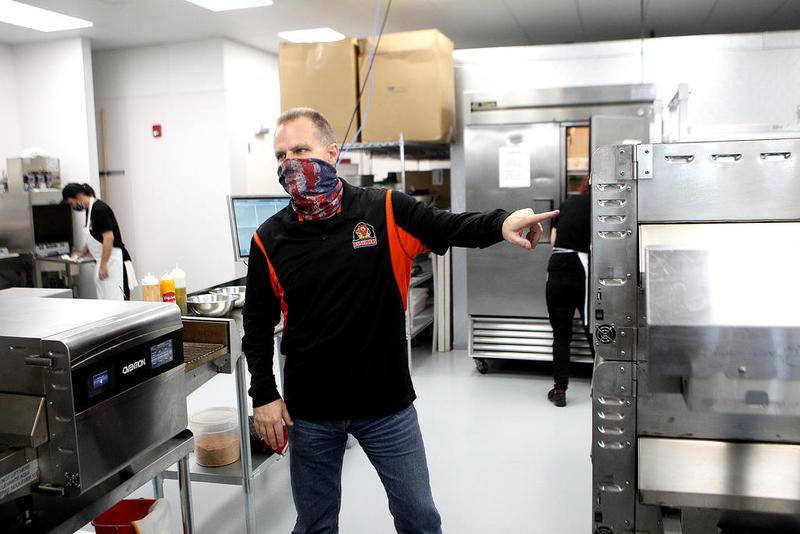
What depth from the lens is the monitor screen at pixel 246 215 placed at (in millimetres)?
3254

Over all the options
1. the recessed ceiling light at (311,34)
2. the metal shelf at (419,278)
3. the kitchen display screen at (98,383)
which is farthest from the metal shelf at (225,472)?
the recessed ceiling light at (311,34)

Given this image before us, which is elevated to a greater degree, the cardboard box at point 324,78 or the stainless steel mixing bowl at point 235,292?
the cardboard box at point 324,78

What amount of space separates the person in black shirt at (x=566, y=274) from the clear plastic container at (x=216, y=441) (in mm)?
2047

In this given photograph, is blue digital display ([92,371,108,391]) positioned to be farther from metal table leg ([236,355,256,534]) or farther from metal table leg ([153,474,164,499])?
metal table leg ([153,474,164,499])

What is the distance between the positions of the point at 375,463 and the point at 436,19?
17.6ft

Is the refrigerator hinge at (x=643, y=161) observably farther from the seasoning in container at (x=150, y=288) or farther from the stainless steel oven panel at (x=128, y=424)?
the seasoning in container at (x=150, y=288)

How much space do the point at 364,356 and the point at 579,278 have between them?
2.42 metres

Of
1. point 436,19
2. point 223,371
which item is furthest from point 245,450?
point 436,19

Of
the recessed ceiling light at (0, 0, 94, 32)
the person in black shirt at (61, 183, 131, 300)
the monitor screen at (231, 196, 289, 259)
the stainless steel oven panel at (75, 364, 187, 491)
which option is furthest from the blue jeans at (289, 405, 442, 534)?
the recessed ceiling light at (0, 0, 94, 32)

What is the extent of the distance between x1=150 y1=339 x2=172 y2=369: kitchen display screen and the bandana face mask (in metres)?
0.48

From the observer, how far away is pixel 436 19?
6363 millimetres

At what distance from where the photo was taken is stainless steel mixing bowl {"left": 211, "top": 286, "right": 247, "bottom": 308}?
2.89 m

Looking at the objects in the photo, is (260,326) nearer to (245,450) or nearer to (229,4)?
(245,450)

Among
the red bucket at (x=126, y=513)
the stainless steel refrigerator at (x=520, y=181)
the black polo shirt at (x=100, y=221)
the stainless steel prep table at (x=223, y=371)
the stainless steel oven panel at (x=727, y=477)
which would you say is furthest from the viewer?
the black polo shirt at (x=100, y=221)
